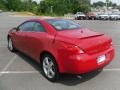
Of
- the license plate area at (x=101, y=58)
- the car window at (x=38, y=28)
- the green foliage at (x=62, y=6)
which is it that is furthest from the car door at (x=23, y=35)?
the green foliage at (x=62, y=6)

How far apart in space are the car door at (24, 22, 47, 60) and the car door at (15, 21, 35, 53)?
241 mm

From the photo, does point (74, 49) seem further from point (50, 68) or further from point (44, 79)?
point (44, 79)

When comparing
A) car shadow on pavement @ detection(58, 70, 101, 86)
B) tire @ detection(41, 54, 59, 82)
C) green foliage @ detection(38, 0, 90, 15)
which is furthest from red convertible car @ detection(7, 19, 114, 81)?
green foliage @ detection(38, 0, 90, 15)

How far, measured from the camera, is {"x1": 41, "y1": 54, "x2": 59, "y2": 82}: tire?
570 centimetres

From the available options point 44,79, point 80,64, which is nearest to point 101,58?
point 80,64

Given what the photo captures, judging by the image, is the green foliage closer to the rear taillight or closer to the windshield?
the windshield

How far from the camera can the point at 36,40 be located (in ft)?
21.2

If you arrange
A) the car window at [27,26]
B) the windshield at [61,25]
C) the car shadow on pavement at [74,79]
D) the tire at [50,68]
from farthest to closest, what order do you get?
the car window at [27,26]
the windshield at [61,25]
the car shadow on pavement at [74,79]
the tire at [50,68]

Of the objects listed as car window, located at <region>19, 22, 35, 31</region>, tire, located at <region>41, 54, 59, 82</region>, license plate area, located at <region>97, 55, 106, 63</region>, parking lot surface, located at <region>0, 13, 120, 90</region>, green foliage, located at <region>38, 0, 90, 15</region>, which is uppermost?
green foliage, located at <region>38, 0, 90, 15</region>

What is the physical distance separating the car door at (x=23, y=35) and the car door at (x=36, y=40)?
9.5 inches

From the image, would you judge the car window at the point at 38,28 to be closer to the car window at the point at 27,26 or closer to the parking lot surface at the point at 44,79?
the car window at the point at 27,26

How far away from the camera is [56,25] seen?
254 inches

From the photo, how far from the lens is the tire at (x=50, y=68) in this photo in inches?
224

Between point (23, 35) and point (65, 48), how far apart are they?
2489 mm
